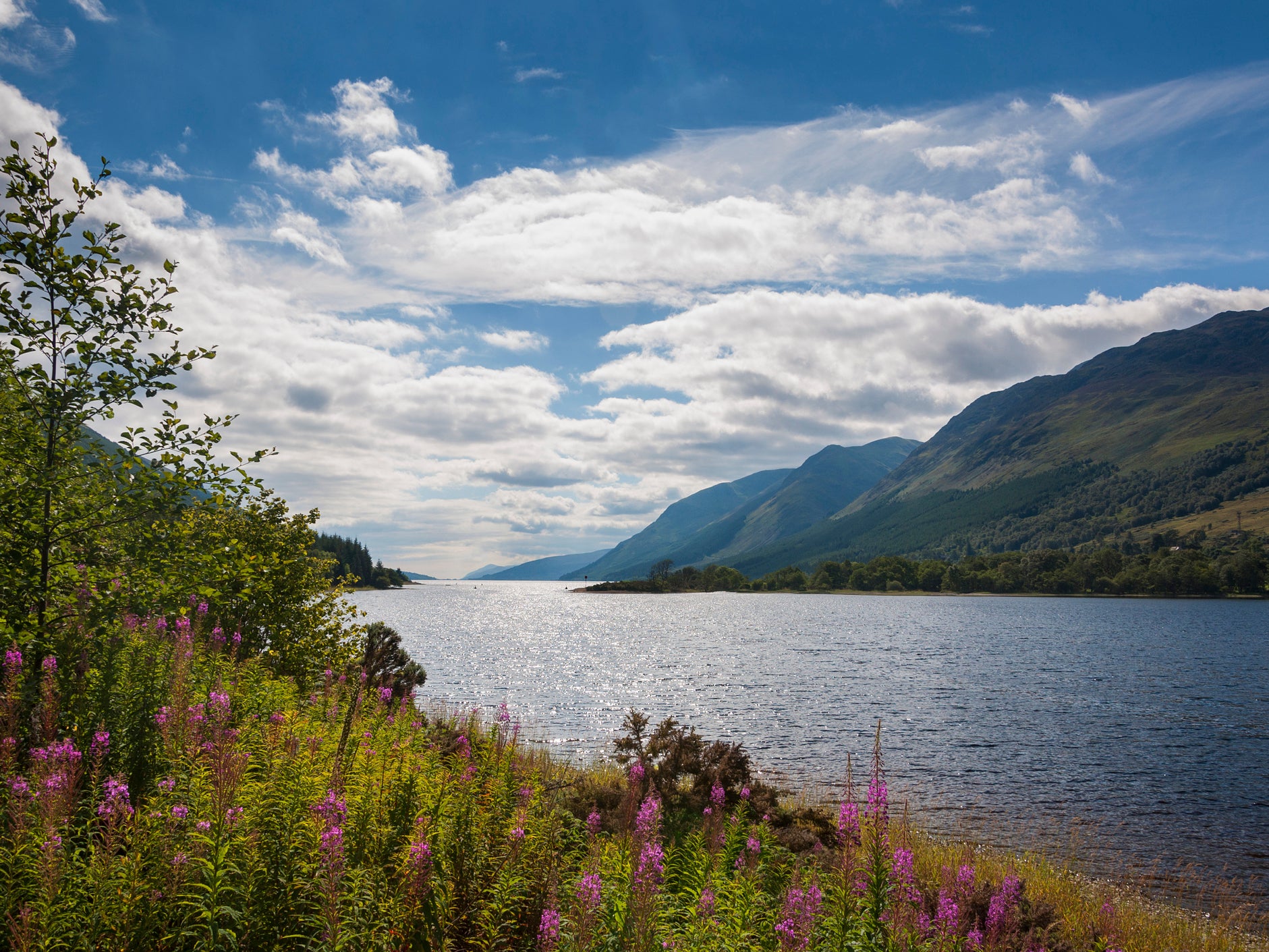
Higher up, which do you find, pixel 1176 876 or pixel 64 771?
pixel 64 771

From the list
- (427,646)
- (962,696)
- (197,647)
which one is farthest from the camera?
(427,646)

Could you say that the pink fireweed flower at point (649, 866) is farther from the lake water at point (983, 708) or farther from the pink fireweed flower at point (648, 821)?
the lake water at point (983, 708)

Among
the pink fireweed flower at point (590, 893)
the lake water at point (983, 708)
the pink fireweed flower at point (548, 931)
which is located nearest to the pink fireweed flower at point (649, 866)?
the pink fireweed flower at point (590, 893)

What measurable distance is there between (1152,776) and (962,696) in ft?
72.4

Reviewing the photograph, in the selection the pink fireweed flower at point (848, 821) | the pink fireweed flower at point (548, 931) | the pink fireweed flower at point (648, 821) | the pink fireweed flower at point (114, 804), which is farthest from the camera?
the pink fireweed flower at point (848, 821)

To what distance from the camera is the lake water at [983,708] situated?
2642cm

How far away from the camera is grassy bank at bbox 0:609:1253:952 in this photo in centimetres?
566

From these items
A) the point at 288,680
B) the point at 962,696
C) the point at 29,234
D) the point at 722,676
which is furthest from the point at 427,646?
the point at 29,234

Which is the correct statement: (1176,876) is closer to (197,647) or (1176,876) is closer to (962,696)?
(197,647)

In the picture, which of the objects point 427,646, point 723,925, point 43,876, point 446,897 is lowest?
point 427,646

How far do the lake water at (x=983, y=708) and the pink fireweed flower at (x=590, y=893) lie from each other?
885 inches

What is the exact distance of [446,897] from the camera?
668cm

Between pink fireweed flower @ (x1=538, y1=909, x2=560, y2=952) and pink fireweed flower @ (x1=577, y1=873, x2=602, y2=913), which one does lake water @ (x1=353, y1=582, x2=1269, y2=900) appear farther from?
pink fireweed flower @ (x1=538, y1=909, x2=560, y2=952)

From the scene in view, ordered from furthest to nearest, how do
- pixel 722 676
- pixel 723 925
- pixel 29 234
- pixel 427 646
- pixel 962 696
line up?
pixel 427 646
pixel 722 676
pixel 962 696
pixel 29 234
pixel 723 925
